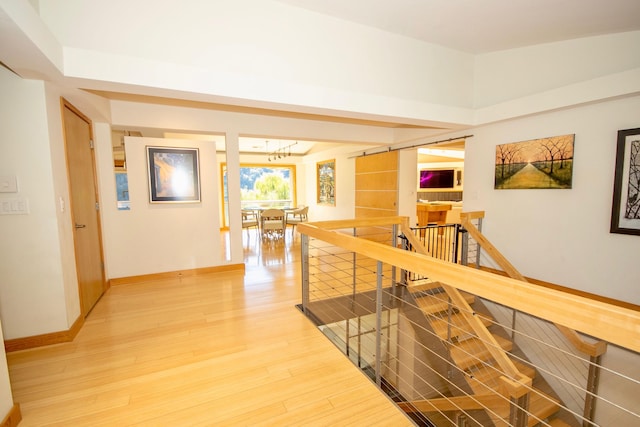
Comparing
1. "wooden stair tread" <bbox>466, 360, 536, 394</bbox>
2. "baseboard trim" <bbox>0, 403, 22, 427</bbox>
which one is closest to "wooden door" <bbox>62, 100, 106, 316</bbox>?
"baseboard trim" <bbox>0, 403, 22, 427</bbox>

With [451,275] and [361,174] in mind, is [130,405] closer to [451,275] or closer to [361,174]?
[451,275]

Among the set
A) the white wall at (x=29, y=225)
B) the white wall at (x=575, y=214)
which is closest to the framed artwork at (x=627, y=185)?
the white wall at (x=575, y=214)

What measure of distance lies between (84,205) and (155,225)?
3.18 feet

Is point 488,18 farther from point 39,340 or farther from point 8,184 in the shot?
point 39,340

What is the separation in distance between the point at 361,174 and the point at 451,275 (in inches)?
229

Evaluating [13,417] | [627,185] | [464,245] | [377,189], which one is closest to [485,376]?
[464,245]

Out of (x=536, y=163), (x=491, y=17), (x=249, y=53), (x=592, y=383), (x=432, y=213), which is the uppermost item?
(x=491, y=17)

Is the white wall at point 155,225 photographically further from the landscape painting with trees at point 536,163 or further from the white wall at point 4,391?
the landscape painting with trees at point 536,163

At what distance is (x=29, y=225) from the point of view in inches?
89.5

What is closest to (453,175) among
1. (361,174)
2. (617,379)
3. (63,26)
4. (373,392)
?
(361,174)

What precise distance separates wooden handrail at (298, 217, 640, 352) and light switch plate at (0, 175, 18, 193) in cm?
293

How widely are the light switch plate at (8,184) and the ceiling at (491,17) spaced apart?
2.64m

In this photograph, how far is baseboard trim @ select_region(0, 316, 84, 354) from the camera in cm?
227

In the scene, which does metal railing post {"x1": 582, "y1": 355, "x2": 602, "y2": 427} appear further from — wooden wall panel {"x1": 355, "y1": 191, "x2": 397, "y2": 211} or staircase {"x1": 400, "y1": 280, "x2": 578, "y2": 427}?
wooden wall panel {"x1": 355, "y1": 191, "x2": 397, "y2": 211}
